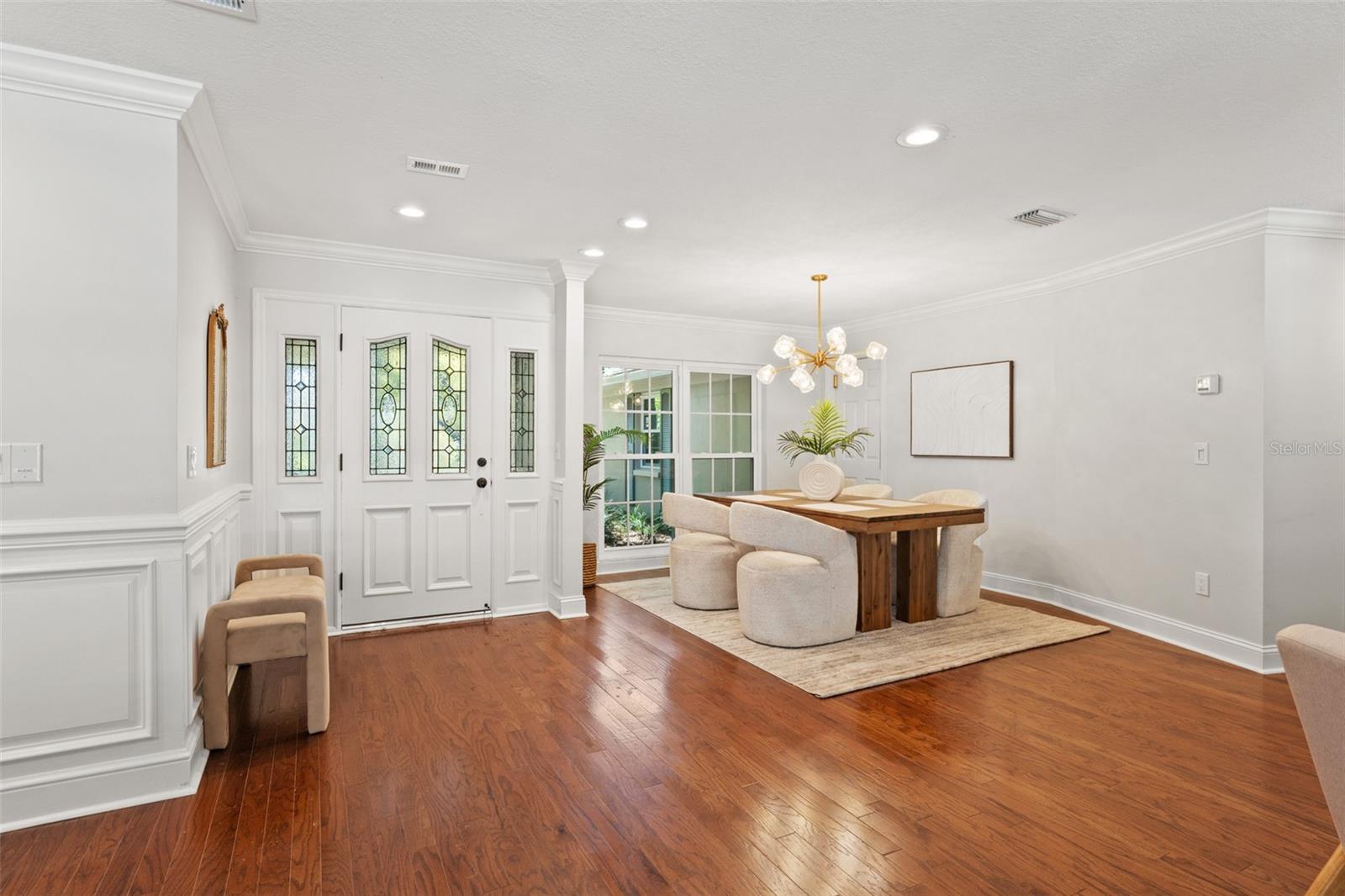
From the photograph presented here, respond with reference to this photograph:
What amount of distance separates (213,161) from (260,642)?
203 centimetres

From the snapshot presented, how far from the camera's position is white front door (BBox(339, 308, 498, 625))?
14.6 ft

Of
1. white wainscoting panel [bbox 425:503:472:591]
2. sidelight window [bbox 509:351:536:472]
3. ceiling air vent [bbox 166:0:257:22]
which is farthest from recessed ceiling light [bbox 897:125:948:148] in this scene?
white wainscoting panel [bbox 425:503:472:591]

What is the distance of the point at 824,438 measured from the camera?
5.64 m

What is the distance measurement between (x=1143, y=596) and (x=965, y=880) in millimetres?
3393

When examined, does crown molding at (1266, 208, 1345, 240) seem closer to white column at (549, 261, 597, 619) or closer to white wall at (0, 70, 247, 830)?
white column at (549, 261, 597, 619)

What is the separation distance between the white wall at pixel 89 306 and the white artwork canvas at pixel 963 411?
5.40 metres

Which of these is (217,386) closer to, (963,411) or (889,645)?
(889,645)

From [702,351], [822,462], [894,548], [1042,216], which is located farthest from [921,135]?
[702,351]

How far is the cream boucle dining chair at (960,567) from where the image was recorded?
478 centimetres

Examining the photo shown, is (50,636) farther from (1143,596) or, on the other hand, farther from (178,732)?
(1143,596)

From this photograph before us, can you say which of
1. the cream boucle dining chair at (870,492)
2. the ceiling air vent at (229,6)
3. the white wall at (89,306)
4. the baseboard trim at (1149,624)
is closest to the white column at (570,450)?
the cream boucle dining chair at (870,492)

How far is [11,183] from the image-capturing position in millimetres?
2246

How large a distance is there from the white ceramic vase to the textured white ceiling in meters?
1.68

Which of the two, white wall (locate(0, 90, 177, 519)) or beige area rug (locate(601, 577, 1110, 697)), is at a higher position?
white wall (locate(0, 90, 177, 519))
